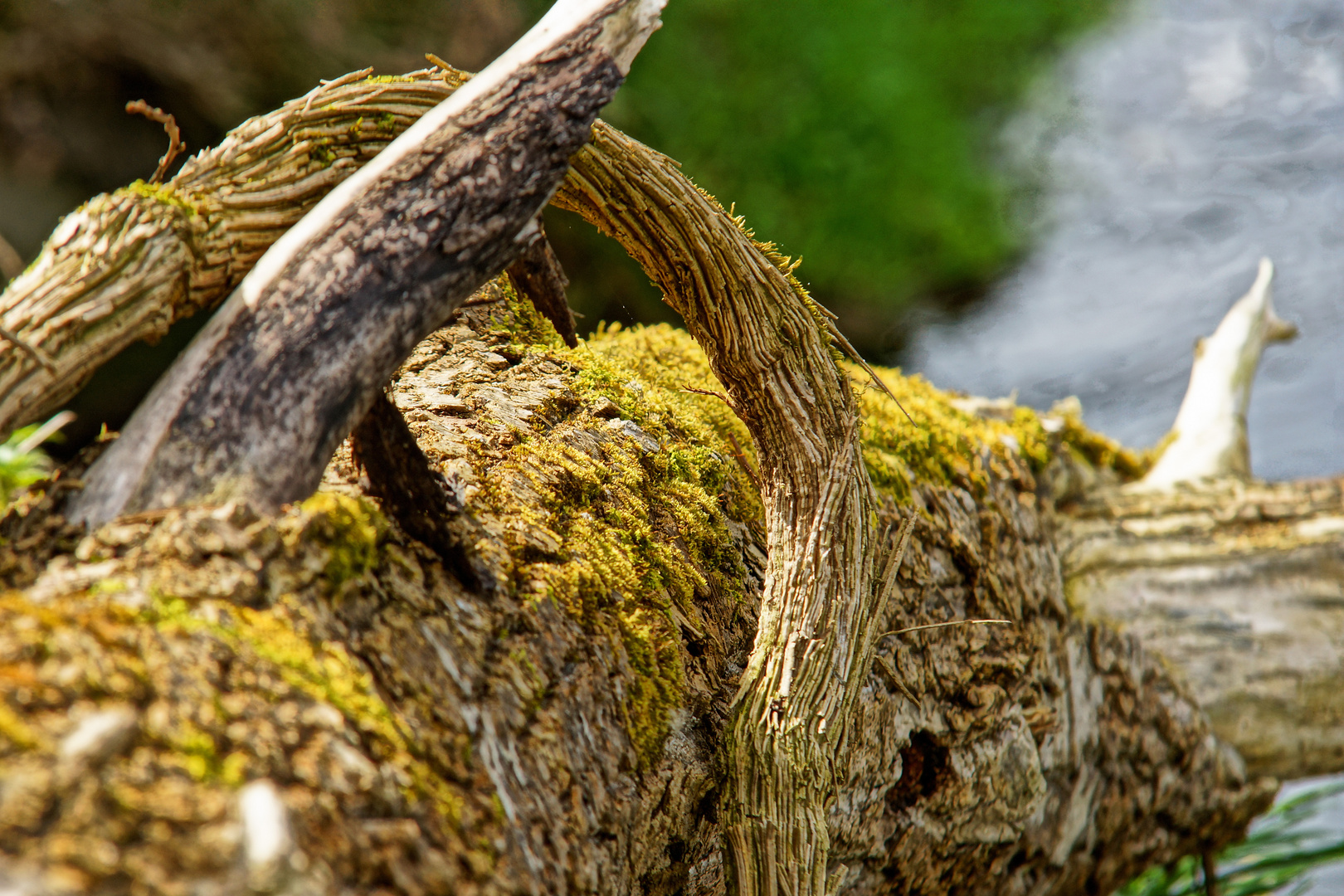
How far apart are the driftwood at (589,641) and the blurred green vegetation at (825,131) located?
3.80 metres

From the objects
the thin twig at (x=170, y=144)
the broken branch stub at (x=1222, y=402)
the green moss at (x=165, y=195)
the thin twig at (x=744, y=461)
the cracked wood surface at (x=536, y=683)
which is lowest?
the cracked wood surface at (x=536, y=683)

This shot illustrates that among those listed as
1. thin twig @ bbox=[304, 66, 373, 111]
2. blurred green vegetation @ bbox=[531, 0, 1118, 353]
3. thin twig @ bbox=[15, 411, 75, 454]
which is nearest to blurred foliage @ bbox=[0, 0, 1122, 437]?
blurred green vegetation @ bbox=[531, 0, 1118, 353]

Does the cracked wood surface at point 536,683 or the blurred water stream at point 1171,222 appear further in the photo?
the blurred water stream at point 1171,222

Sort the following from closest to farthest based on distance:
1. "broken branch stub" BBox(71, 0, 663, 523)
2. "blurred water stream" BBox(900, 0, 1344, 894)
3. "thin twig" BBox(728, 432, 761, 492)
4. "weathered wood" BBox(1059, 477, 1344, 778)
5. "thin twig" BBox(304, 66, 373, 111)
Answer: "broken branch stub" BBox(71, 0, 663, 523) → "thin twig" BBox(304, 66, 373, 111) → "thin twig" BBox(728, 432, 761, 492) → "weathered wood" BBox(1059, 477, 1344, 778) → "blurred water stream" BBox(900, 0, 1344, 894)

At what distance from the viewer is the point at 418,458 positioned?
94 cm

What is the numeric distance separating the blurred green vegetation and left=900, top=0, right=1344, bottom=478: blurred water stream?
0.96m

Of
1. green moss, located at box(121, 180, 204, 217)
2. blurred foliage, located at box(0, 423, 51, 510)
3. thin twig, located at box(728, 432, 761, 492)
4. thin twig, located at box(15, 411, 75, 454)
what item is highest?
thin twig, located at box(15, 411, 75, 454)

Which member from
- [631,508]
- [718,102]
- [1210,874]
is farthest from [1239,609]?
[718,102]

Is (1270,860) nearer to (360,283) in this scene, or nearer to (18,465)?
(360,283)

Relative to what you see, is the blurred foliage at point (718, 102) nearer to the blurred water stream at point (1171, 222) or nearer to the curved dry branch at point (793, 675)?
the blurred water stream at point (1171, 222)

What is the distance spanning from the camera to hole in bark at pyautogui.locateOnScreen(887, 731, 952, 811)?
132cm

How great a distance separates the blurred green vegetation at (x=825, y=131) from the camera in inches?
216

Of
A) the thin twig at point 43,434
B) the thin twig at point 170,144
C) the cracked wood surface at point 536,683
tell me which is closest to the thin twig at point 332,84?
the thin twig at point 170,144

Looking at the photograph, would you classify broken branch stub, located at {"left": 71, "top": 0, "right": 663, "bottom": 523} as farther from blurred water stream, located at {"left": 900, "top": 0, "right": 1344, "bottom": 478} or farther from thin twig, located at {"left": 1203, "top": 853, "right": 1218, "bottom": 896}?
blurred water stream, located at {"left": 900, "top": 0, "right": 1344, "bottom": 478}
